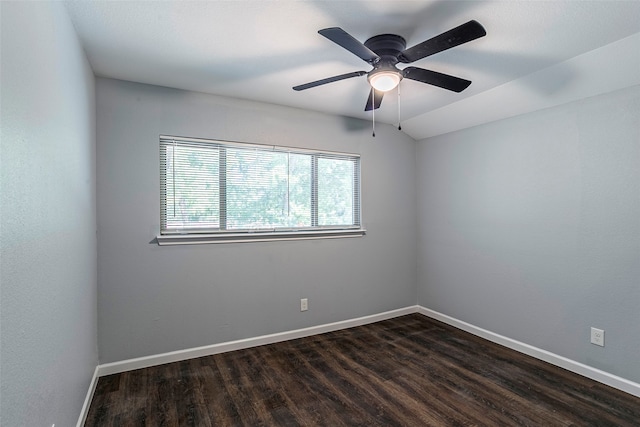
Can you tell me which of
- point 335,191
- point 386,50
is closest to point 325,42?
point 386,50

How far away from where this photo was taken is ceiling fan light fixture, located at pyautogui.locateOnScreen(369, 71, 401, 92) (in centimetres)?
194

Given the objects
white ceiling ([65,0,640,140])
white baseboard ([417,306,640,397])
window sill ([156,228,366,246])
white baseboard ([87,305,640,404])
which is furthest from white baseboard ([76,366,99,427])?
white baseboard ([417,306,640,397])

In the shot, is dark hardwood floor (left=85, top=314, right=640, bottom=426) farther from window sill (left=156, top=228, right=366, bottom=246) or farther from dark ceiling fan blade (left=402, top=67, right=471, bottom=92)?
dark ceiling fan blade (left=402, top=67, right=471, bottom=92)

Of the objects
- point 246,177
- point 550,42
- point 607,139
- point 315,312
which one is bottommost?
point 315,312

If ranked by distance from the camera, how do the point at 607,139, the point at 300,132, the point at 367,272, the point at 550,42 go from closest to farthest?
1. the point at 550,42
2. the point at 607,139
3. the point at 300,132
4. the point at 367,272

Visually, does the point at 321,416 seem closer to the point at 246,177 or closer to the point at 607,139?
the point at 246,177

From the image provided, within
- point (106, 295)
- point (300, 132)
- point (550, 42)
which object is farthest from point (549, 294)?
point (106, 295)

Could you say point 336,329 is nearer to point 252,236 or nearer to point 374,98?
point 252,236

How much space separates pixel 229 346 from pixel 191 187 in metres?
1.53

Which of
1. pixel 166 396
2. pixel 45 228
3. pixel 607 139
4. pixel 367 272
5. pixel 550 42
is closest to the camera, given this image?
pixel 45 228

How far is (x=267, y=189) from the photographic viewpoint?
3199 mm

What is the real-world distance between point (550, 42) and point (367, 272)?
267 centimetres

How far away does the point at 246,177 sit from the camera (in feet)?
10.2

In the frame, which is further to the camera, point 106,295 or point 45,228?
point 106,295
